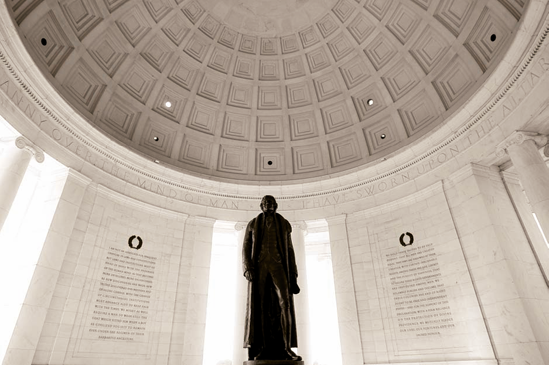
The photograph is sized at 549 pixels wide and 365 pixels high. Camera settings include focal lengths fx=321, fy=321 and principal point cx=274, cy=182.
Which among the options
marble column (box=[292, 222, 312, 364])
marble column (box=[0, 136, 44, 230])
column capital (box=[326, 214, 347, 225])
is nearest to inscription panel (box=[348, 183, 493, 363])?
column capital (box=[326, 214, 347, 225])

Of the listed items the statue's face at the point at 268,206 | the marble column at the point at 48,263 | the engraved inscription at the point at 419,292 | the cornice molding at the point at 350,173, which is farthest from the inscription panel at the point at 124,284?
the engraved inscription at the point at 419,292

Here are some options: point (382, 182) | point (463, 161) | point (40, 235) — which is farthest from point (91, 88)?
point (463, 161)

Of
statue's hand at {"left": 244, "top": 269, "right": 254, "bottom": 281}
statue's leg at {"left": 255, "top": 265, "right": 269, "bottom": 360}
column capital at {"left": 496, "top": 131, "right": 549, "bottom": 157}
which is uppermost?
column capital at {"left": 496, "top": 131, "right": 549, "bottom": 157}

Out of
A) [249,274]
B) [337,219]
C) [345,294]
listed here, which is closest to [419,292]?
[345,294]

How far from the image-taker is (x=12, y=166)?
31.2 ft

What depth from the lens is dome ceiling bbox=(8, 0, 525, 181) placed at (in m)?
12.6

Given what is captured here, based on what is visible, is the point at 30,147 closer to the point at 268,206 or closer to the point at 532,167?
the point at 268,206

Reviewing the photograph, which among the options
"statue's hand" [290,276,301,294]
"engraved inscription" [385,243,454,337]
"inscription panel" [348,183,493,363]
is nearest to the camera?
"statue's hand" [290,276,301,294]

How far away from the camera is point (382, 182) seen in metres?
14.2

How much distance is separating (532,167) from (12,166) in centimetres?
1543

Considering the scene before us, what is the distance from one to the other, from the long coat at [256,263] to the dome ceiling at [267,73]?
9667 mm

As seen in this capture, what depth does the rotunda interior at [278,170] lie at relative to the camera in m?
9.80

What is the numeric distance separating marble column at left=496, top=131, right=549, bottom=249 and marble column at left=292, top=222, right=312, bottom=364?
8128 mm

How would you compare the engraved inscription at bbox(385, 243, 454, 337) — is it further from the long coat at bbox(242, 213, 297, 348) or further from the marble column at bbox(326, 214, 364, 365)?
the long coat at bbox(242, 213, 297, 348)
